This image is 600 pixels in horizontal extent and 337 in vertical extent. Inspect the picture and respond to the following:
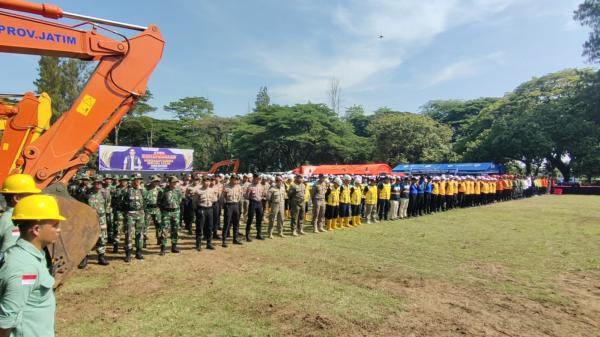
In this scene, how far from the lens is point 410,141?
44969 millimetres

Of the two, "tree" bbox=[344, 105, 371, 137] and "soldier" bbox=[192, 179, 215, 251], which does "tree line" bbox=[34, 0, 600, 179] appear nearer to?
"tree" bbox=[344, 105, 371, 137]

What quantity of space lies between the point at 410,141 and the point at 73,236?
140 ft

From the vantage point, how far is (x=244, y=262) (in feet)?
29.0

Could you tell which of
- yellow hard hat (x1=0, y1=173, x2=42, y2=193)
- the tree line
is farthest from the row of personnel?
the tree line

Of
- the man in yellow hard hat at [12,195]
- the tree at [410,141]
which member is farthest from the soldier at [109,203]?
the tree at [410,141]

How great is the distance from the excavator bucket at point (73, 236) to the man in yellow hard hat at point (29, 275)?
2.94 m

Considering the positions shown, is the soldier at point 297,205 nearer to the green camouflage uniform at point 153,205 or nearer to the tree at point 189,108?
the green camouflage uniform at point 153,205

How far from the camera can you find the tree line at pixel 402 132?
1444 inches

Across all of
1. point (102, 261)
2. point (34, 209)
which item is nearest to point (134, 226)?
point (102, 261)

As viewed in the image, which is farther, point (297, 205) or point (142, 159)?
point (142, 159)

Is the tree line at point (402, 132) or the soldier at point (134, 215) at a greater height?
the tree line at point (402, 132)

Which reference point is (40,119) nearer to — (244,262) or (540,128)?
(244,262)

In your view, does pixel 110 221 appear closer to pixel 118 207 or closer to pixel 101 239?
pixel 118 207

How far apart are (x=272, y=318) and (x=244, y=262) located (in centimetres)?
348
